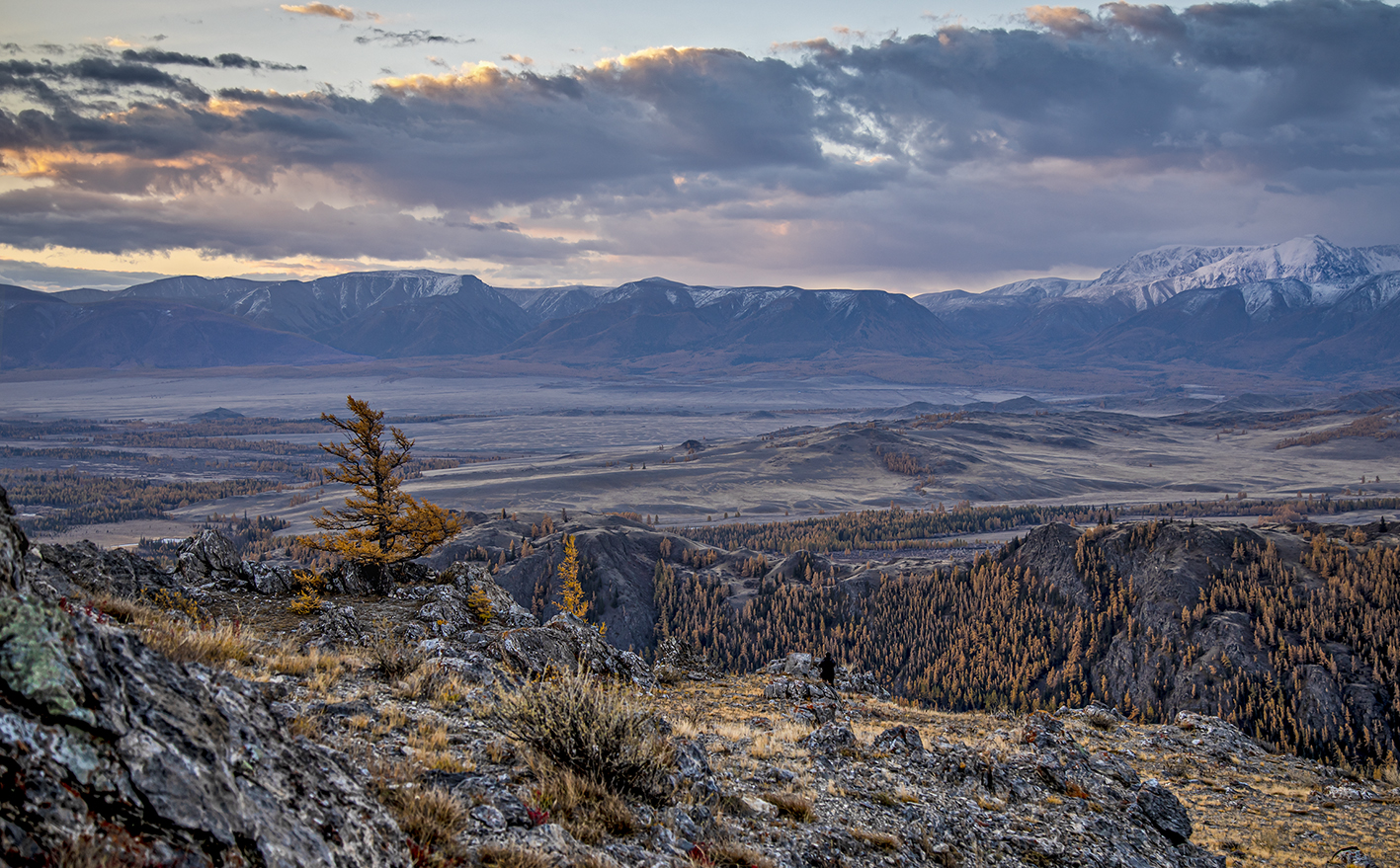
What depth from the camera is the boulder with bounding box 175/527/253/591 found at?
2384 cm

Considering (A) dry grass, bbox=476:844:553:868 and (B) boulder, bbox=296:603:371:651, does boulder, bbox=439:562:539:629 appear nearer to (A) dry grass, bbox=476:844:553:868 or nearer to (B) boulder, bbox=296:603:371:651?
(B) boulder, bbox=296:603:371:651

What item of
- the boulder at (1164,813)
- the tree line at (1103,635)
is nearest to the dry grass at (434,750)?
the boulder at (1164,813)

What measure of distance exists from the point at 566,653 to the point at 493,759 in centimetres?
1147

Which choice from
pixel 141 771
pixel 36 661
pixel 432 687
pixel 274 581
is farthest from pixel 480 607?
pixel 36 661

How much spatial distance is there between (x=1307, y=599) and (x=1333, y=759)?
66.8 ft

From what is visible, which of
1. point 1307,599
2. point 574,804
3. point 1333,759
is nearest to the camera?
point 574,804

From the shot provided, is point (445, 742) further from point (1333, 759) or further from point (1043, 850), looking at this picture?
point (1333, 759)

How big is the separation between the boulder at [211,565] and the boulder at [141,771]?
20.7 m

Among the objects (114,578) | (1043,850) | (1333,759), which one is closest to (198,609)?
(114,578)

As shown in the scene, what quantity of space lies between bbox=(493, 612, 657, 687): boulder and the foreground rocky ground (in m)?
0.11

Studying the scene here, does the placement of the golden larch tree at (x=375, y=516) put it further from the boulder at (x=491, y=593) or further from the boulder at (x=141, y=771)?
the boulder at (x=141, y=771)

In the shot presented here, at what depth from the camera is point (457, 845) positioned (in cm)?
719

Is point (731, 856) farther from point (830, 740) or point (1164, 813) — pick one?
Answer: point (1164, 813)

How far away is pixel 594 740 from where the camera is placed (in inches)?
387
